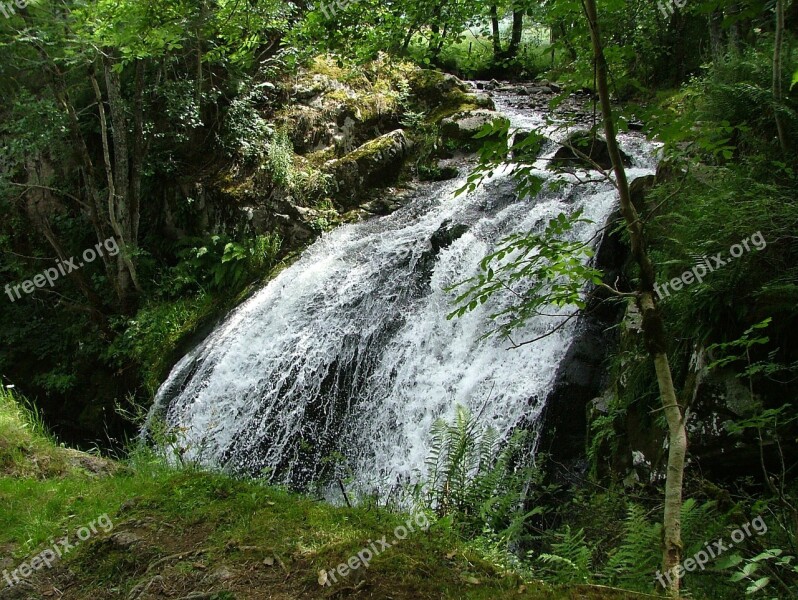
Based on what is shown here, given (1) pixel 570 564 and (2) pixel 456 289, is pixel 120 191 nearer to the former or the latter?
(2) pixel 456 289

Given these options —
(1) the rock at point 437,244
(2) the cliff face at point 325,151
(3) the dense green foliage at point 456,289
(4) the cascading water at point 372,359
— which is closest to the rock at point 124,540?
(3) the dense green foliage at point 456,289

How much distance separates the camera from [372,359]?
7.71m

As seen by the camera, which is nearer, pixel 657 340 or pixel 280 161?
pixel 657 340

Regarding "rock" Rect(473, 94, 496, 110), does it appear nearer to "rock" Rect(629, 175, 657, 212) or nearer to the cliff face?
the cliff face

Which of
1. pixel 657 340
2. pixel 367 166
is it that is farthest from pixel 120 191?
pixel 657 340

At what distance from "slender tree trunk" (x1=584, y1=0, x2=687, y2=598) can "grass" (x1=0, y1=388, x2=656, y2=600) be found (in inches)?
12.7

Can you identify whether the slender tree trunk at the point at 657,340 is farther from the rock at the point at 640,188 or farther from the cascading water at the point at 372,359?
the rock at the point at 640,188

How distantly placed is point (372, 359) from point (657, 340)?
568 centimetres

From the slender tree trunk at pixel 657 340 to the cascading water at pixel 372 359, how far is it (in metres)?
3.67

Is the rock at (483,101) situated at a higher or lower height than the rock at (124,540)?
higher

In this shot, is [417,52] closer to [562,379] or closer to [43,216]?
[562,379]

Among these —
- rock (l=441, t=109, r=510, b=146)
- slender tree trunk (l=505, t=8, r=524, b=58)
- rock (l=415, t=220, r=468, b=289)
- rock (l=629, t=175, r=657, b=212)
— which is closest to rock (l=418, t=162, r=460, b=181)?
rock (l=441, t=109, r=510, b=146)

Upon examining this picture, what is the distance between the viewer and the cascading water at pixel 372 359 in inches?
259

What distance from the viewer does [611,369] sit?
5746 millimetres
